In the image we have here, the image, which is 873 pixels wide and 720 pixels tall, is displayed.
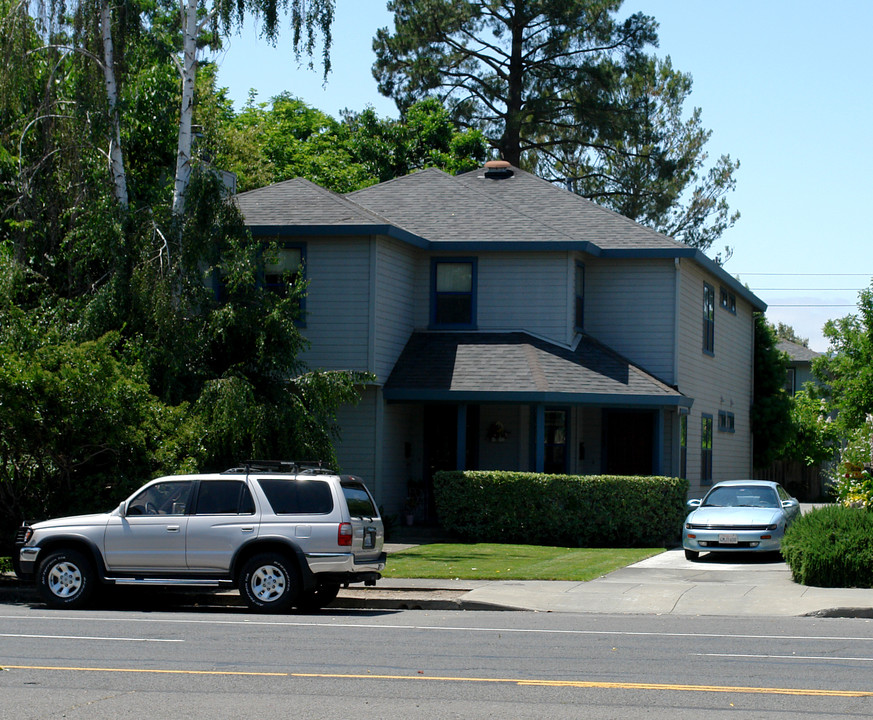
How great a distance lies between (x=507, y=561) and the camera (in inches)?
773

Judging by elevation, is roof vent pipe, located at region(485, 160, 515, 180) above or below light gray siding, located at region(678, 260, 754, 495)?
above

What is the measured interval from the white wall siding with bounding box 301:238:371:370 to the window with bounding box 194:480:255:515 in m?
9.58

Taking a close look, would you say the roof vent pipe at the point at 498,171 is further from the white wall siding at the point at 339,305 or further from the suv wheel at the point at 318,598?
the suv wheel at the point at 318,598

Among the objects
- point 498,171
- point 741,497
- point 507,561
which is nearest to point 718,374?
point 498,171

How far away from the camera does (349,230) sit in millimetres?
23891

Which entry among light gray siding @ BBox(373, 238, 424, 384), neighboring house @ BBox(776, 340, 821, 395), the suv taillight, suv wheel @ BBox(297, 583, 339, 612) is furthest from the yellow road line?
neighboring house @ BBox(776, 340, 821, 395)

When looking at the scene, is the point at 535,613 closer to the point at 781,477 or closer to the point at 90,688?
the point at 90,688

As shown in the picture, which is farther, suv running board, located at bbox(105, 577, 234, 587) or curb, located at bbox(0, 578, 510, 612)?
curb, located at bbox(0, 578, 510, 612)

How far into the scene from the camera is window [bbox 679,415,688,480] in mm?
26109

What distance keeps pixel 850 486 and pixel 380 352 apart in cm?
963

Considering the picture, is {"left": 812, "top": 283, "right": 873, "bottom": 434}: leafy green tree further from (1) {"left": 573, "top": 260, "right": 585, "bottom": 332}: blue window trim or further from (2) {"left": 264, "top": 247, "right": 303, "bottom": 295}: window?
(2) {"left": 264, "top": 247, "right": 303, "bottom": 295}: window

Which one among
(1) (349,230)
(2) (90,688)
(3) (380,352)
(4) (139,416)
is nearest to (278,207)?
(1) (349,230)

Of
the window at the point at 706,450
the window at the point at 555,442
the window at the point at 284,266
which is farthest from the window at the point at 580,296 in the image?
the window at the point at 284,266

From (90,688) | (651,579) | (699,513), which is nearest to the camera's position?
(90,688)
